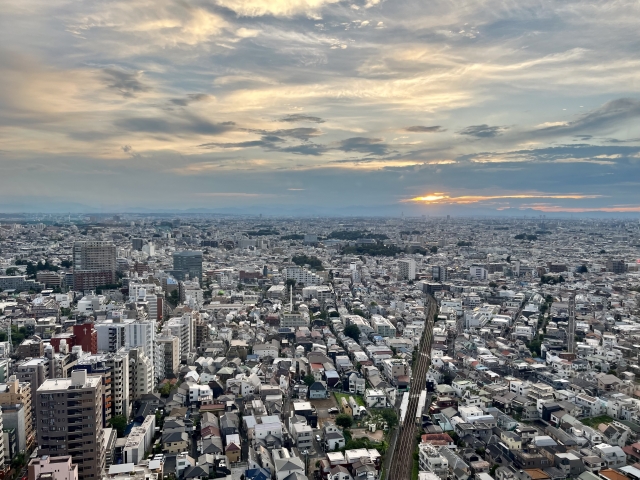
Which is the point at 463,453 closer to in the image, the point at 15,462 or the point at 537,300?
the point at 15,462

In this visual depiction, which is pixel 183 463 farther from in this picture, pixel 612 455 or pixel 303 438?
pixel 612 455

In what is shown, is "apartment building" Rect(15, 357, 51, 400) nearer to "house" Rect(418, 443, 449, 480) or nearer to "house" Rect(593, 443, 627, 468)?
"house" Rect(418, 443, 449, 480)

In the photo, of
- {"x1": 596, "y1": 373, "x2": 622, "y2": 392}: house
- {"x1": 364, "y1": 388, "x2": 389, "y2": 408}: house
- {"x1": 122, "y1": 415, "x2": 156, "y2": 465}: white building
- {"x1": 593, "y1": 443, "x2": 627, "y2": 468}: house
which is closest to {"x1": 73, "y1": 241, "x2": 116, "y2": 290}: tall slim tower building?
{"x1": 122, "y1": 415, "x2": 156, "y2": 465}: white building

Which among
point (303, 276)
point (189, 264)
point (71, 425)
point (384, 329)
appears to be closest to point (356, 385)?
point (384, 329)

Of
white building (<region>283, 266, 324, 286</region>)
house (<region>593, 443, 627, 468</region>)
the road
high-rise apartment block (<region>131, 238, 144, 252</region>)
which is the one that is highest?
high-rise apartment block (<region>131, 238, 144, 252</region>)

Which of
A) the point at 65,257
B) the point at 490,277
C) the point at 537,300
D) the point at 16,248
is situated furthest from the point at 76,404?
the point at 16,248

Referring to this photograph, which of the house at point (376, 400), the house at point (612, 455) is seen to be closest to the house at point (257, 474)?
the house at point (376, 400)
